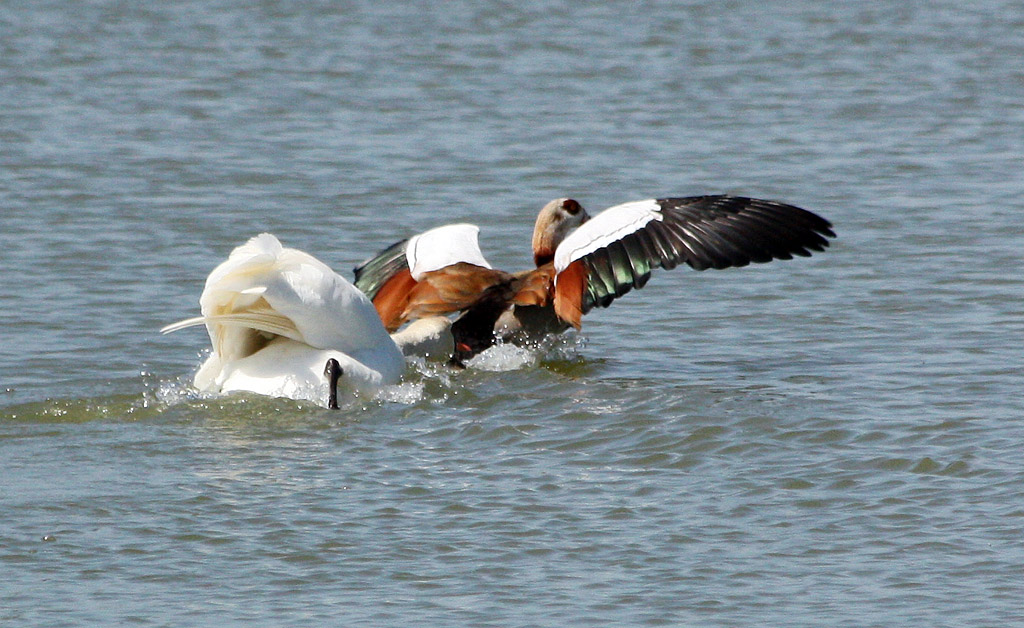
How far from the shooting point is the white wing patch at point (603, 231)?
27.9ft

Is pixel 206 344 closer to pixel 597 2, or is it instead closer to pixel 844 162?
pixel 844 162

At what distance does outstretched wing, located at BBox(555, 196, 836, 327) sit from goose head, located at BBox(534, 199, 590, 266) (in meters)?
0.73

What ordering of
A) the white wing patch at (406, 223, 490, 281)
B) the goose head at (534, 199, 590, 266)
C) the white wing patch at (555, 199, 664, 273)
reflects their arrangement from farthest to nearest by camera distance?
the goose head at (534, 199, 590, 266) → the white wing patch at (406, 223, 490, 281) → the white wing patch at (555, 199, 664, 273)

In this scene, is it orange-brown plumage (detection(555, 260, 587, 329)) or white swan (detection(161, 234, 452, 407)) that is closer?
white swan (detection(161, 234, 452, 407))

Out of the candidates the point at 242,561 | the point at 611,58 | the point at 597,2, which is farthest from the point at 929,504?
the point at 597,2

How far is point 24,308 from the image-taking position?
9.43m

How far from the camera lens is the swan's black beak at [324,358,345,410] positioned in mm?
7316

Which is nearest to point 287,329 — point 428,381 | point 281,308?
point 281,308

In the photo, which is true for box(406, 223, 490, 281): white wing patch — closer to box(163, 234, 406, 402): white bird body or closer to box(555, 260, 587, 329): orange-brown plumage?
box(555, 260, 587, 329): orange-brown plumage

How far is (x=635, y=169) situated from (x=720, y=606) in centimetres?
824

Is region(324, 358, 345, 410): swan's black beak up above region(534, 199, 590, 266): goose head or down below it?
below

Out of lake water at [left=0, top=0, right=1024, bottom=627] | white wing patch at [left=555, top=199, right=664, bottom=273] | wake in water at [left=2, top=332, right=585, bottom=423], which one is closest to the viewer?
lake water at [left=0, top=0, right=1024, bottom=627]

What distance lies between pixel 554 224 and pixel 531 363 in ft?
3.14

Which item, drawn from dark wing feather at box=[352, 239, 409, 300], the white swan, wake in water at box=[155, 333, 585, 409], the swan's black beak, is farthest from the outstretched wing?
the swan's black beak
